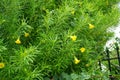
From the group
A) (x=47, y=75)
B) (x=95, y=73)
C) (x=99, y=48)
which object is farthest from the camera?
(x=99, y=48)

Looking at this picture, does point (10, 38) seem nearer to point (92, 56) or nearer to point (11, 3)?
point (11, 3)

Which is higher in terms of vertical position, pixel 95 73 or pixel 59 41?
pixel 59 41

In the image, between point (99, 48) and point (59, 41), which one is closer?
point (59, 41)

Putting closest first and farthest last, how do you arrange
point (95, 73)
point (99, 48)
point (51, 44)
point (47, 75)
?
point (51, 44) < point (47, 75) < point (95, 73) < point (99, 48)

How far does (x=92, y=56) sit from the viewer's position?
9.50 ft

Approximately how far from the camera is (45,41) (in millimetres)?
2414

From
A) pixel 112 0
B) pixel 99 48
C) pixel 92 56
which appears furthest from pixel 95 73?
pixel 112 0

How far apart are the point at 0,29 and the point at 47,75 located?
52cm

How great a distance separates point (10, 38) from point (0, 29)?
101 millimetres

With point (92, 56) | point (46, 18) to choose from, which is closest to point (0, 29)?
point (46, 18)

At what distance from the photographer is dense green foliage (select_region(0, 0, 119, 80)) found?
226 cm

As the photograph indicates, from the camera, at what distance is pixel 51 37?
2.43m

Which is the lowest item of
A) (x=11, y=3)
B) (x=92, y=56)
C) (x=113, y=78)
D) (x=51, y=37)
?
(x=113, y=78)

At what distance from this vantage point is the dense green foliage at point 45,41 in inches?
89.0
